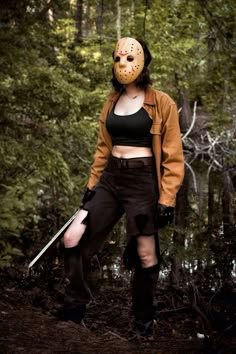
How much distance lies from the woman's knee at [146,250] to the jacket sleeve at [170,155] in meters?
0.35

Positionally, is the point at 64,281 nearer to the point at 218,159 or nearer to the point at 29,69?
the point at 29,69

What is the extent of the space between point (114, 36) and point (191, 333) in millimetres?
10950

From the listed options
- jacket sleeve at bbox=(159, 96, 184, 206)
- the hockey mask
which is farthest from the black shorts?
the hockey mask

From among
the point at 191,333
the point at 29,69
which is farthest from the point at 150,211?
the point at 29,69

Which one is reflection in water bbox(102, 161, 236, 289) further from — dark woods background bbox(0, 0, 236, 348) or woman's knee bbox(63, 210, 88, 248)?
woman's knee bbox(63, 210, 88, 248)

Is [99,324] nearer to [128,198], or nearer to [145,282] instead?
[145,282]

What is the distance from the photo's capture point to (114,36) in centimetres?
1434

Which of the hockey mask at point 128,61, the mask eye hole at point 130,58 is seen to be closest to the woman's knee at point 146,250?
the hockey mask at point 128,61

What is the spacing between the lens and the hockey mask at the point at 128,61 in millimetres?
4082

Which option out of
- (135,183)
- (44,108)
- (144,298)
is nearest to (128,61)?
(135,183)

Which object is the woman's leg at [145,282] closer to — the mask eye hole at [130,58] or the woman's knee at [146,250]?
the woman's knee at [146,250]

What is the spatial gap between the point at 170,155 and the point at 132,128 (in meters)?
0.35

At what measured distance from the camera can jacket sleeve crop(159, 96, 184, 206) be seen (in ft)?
13.0

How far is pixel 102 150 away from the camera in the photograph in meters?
4.38
